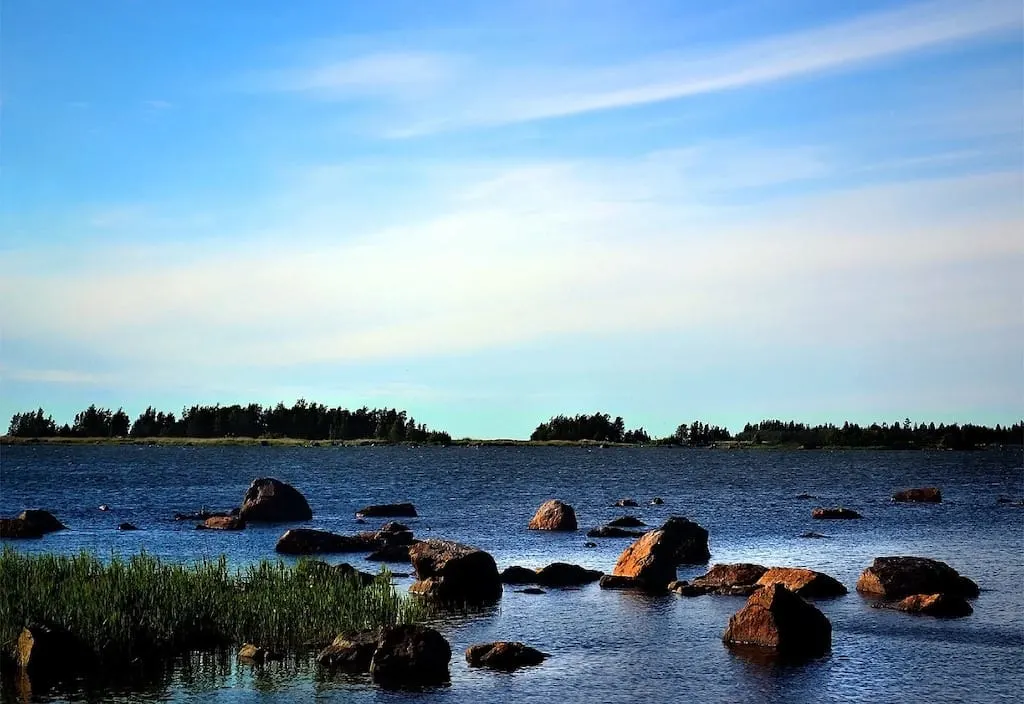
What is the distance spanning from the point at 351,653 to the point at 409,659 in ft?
7.51

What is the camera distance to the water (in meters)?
36.6

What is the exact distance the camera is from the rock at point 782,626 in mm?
42125

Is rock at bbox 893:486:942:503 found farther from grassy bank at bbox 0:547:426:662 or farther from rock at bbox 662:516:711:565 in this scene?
grassy bank at bbox 0:547:426:662

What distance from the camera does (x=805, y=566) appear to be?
6831 centimetres

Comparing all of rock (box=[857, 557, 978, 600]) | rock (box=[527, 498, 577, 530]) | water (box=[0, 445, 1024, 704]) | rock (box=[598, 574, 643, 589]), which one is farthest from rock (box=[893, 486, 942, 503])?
rock (box=[598, 574, 643, 589])

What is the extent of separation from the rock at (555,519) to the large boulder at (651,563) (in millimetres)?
27750

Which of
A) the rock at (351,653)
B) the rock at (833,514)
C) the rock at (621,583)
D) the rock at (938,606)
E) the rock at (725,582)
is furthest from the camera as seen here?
the rock at (833,514)

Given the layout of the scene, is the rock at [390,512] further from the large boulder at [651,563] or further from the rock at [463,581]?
the rock at [463,581]

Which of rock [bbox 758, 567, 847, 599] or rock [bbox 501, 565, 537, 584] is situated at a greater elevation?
rock [bbox 758, 567, 847, 599]

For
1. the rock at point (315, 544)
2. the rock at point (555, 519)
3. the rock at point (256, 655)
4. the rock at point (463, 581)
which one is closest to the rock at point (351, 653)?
the rock at point (256, 655)

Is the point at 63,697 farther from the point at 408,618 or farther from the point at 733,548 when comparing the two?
the point at 733,548

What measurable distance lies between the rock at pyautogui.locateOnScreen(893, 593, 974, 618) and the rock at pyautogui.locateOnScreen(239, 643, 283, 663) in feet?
93.7

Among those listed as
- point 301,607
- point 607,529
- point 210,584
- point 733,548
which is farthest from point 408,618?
point 607,529

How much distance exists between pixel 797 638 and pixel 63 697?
974 inches
